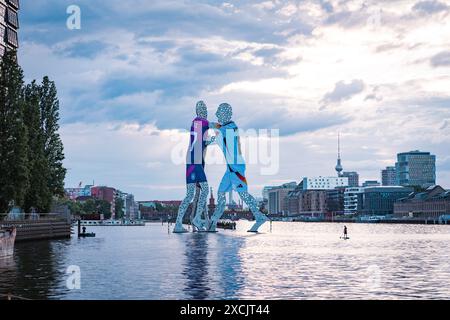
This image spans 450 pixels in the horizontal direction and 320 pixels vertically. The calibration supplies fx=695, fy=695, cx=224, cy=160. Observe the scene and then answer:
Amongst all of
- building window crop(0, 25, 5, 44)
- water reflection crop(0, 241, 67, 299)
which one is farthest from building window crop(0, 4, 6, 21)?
water reflection crop(0, 241, 67, 299)

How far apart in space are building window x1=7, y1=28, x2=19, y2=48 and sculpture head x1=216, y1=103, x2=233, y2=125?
131ft

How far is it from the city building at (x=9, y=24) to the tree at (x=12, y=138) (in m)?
18.8

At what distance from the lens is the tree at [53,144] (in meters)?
111

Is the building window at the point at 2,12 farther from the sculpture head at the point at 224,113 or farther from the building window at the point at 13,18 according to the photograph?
the sculpture head at the point at 224,113

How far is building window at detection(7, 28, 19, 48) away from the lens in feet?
363

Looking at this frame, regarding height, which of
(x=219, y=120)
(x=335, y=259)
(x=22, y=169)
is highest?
(x=219, y=120)

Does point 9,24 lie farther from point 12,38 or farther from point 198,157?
point 198,157

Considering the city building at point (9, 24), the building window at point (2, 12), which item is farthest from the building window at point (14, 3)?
the building window at point (2, 12)

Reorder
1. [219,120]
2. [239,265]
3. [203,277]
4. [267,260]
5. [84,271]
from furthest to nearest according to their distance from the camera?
[219,120], [267,260], [239,265], [84,271], [203,277]

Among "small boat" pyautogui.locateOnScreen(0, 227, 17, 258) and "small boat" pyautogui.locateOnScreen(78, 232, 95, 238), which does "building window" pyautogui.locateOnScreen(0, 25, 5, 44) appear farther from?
"small boat" pyautogui.locateOnScreen(0, 227, 17, 258)

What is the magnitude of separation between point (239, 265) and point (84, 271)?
13.5 m
